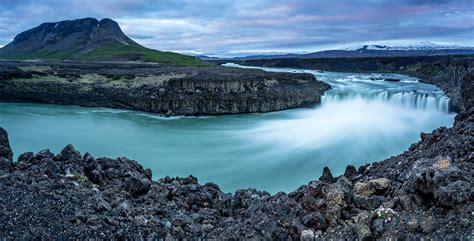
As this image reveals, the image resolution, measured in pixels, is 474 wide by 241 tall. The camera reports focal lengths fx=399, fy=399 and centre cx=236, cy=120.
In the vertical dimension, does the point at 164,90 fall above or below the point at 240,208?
above

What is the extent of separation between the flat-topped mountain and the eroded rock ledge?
13430 centimetres

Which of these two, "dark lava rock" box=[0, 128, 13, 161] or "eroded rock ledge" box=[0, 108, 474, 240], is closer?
"eroded rock ledge" box=[0, 108, 474, 240]

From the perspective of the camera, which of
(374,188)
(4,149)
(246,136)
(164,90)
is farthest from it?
(164,90)

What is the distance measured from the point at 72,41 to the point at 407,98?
151m

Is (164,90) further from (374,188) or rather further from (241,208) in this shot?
(374,188)

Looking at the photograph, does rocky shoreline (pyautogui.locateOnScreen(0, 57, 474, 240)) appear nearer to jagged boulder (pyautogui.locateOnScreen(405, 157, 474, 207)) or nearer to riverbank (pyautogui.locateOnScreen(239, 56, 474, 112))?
jagged boulder (pyautogui.locateOnScreen(405, 157, 474, 207))

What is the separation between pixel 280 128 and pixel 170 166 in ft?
53.6

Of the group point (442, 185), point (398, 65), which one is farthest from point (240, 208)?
point (398, 65)

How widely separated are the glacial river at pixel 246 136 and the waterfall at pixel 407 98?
0.50 ft

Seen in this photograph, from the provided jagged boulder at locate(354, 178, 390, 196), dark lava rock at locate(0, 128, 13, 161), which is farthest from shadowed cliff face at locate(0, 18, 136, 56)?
jagged boulder at locate(354, 178, 390, 196)

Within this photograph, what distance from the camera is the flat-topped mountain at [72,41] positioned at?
149m

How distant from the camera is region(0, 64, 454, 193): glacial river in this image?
25250mm

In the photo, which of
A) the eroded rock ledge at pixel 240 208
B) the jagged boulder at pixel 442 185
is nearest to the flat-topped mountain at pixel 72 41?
the eroded rock ledge at pixel 240 208

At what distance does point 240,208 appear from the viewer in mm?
10469
